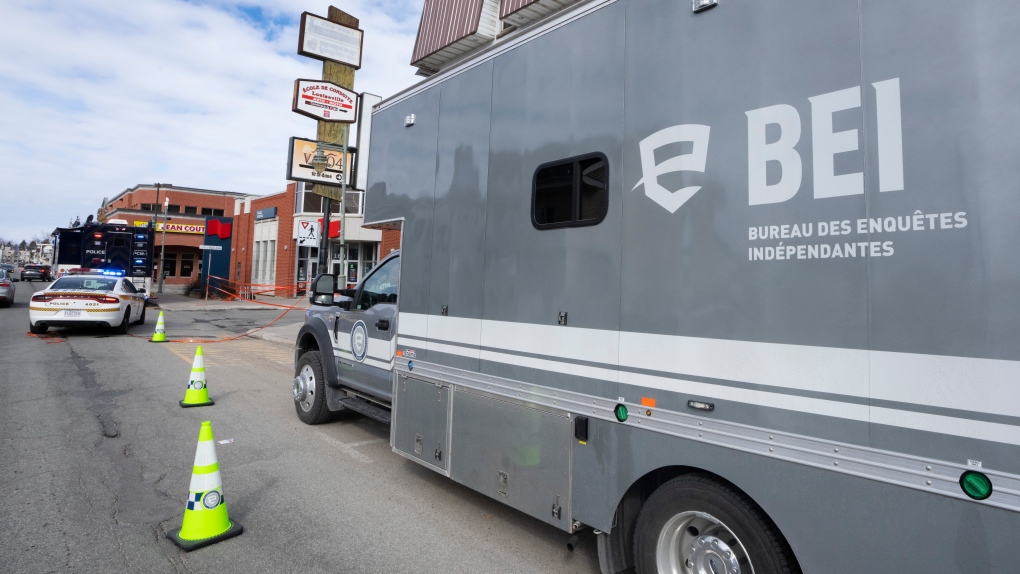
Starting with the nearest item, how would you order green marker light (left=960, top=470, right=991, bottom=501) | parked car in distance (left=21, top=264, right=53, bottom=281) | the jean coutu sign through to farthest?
green marker light (left=960, top=470, right=991, bottom=501) → the jean coutu sign → parked car in distance (left=21, top=264, right=53, bottom=281)

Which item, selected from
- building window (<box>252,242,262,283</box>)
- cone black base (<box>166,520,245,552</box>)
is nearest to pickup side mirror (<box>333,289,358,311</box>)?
cone black base (<box>166,520,245,552</box>)

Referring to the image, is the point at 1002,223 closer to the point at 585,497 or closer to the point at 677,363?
the point at 677,363

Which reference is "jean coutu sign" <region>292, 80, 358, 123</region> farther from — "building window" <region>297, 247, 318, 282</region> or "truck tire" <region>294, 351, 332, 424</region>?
"building window" <region>297, 247, 318, 282</region>

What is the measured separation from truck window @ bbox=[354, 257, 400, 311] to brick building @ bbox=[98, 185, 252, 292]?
1479 inches

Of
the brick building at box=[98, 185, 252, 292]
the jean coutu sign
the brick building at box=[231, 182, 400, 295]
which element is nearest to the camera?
the jean coutu sign

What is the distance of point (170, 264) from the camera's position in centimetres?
5256

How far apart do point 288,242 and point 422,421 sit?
32121 millimetres

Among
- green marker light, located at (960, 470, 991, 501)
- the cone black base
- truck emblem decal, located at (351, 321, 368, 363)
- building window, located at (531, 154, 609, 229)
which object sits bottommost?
the cone black base

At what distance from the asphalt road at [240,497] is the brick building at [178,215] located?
3580 centimetres

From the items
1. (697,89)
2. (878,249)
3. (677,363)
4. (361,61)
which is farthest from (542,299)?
(361,61)

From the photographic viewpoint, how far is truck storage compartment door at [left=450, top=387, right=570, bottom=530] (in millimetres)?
3303

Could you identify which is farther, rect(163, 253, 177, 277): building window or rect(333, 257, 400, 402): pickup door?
rect(163, 253, 177, 277): building window

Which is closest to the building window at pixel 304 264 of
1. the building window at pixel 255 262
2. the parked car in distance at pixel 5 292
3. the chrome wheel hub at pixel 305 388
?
the building window at pixel 255 262

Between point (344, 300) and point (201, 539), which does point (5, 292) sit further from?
point (201, 539)
